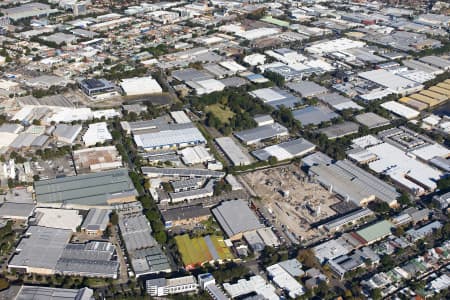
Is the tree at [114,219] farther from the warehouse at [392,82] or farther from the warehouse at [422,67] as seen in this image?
the warehouse at [422,67]

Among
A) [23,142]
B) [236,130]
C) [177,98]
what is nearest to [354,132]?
[236,130]

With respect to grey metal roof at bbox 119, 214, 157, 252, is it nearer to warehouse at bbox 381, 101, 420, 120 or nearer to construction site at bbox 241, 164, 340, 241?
construction site at bbox 241, 164, 340, 241

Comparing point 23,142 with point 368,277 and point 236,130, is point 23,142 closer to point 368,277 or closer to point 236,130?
point 236,130

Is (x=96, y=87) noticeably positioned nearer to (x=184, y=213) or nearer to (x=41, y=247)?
(x=184, y=213)

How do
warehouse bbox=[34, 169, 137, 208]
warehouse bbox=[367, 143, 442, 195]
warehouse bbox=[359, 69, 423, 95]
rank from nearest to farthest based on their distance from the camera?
warehouse bbox=[34, 169, 137, 208]
warehouse bbox=[367, 143, 442, 195]
warehouse bbox=[359, 69, 423, 95]

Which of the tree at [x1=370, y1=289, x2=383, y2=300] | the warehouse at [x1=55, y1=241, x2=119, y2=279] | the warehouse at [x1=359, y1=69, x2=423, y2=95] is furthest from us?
the warehouse at [x1=359, y1=69, x2=423, y2=95]

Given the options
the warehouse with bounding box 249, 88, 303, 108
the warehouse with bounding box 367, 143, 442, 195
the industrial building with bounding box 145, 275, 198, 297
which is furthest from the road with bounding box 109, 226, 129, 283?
the warehouse with bounding box 249, 88, 303, 108

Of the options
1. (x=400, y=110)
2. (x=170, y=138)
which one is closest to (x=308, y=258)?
(x=170, y=138)
